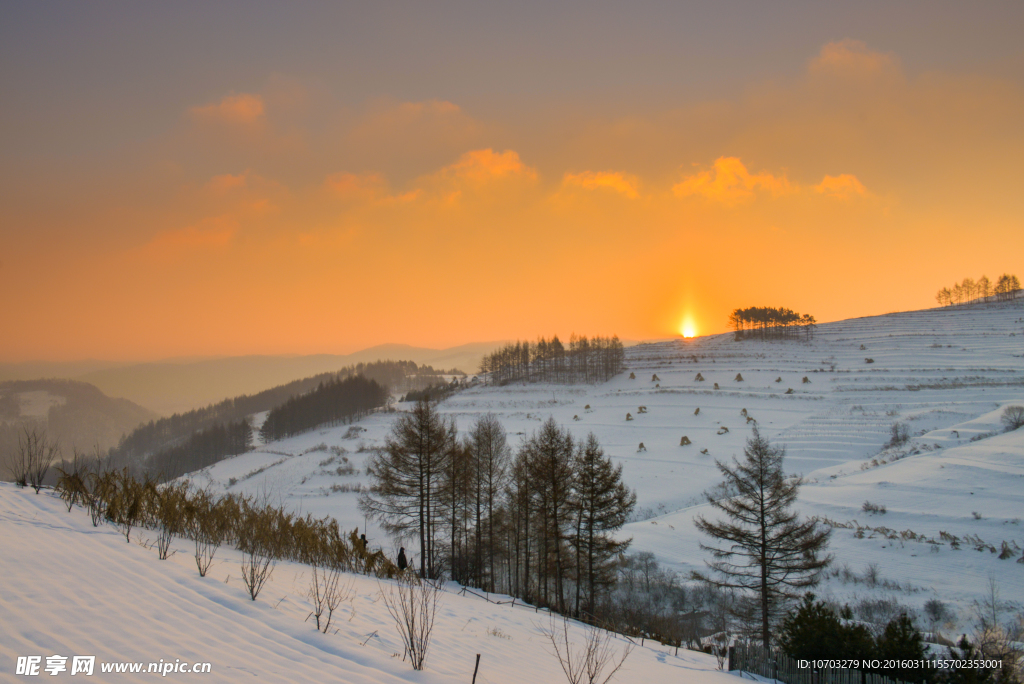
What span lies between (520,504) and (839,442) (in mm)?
33340

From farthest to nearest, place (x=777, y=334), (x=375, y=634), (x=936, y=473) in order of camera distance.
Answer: (x=777, y=334), (x=936, y=473), (x=375, y=634)

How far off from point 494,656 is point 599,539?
13015 mm

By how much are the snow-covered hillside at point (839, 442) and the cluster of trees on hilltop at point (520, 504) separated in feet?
17.8

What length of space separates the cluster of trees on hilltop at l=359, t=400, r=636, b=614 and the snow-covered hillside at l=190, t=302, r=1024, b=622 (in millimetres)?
5427

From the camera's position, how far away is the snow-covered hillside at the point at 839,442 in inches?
806

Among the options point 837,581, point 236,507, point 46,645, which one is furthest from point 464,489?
point 46,645

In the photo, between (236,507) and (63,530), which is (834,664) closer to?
(63,530)

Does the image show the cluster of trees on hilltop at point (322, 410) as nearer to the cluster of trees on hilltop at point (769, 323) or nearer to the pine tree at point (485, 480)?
the pine tree at point (485, 480)

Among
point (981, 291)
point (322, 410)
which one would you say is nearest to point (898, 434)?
point (322, 410)

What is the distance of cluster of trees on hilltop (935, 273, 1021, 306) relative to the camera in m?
126

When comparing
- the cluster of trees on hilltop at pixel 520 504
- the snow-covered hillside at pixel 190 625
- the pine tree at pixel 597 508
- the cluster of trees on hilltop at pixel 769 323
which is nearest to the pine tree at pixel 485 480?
the cluster of trees on hilltop at pixel 520 504

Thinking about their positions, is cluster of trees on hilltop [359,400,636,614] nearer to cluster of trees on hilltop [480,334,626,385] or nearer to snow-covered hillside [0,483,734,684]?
snow-covered hillside [0,483,734,684]

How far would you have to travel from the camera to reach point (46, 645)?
14.3ft

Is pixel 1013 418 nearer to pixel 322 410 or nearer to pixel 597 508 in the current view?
pixel 597 508
